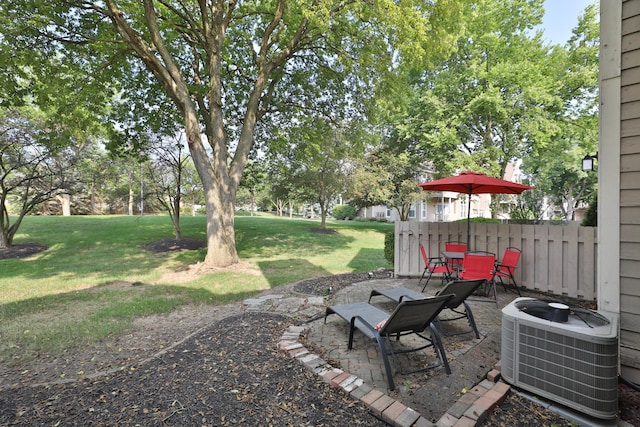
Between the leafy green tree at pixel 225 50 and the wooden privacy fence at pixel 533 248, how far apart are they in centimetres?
429

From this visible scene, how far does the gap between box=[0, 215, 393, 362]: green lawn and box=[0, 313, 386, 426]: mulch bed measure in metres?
1.50

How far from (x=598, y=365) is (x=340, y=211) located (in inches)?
1504

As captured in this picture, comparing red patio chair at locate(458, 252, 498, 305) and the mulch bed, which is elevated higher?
red patio chair at locate(458, 252, 498, 305)

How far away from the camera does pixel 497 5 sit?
50.8ft

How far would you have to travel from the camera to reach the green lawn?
4367 mm

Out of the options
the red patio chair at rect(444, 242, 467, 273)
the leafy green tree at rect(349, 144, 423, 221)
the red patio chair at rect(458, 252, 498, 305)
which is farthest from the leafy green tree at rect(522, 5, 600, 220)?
the red patio chair at rect(458, 252, 498, 305)

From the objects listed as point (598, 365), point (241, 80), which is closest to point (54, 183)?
point (241, 80)

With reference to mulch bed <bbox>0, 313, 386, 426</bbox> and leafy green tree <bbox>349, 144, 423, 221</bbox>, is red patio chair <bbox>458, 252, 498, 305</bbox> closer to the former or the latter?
mulch bed <bbox>0, 313, 386, 426</bbox>

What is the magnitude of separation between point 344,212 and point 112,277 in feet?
111

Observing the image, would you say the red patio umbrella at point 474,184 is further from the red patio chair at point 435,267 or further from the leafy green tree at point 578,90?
the leafy green tree at point 578,90

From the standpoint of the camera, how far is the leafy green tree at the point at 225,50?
710 cm

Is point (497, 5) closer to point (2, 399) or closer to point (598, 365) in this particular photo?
point (598, 365)

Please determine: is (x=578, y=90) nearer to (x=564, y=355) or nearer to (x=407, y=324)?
(x=564, y=355)

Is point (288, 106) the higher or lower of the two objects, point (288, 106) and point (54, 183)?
the higher
